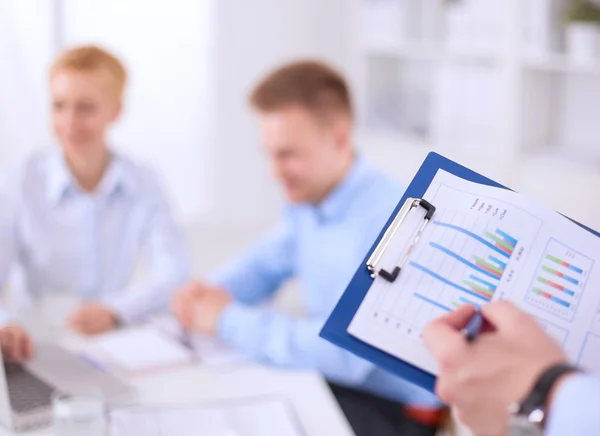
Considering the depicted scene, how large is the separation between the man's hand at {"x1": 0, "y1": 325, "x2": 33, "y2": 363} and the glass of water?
0.61 feet

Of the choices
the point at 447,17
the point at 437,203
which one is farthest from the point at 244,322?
the point at 447,17

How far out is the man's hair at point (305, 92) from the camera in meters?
2.00

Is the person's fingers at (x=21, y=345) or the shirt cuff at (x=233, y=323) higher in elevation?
the shirt cuff at (x=233, y=323)

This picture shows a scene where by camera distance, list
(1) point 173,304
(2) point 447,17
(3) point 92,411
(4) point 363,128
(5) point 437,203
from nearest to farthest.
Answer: (5) point 437,203 < (3) point 92,411 < (1) point 173,304 < (2) point 447,17 < (4) point 363,128

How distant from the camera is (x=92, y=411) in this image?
1286 mm

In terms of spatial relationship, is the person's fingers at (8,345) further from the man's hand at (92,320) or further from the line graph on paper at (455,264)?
the line graph on paper at (455,264)

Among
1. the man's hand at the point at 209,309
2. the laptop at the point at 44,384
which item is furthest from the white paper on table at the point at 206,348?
the laptop at the point at 44,384

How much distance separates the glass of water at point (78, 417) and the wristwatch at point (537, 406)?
2.40 feet

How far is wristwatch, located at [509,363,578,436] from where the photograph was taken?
Result: 0.74m

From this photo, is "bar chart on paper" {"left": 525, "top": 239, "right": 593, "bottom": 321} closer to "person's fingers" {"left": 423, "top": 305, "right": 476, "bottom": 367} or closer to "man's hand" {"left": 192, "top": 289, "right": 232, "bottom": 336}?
"person's fingers" {"left": 423, "top": 305, "right": 476, "bottom": 367}

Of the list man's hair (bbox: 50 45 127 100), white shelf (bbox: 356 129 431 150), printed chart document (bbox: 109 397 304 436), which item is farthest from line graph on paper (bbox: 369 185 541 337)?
white shelf (bbox: 356 129 431 150)

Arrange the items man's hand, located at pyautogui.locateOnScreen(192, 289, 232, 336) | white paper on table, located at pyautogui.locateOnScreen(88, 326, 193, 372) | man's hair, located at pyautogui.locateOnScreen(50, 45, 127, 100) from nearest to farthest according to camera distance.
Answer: white paper on table, located at pyautogui.locateOnScreen(88, 326, 193, 372), man's hand, located at pyautogui.locateOnScreen(192, 289, 232, 336), man's hair, located at pyautogui.locateOnScreen(50, 45, 127, 100)

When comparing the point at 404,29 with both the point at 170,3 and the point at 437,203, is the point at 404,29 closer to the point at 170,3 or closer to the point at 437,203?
the point at 170,3

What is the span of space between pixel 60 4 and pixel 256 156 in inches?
42.0
